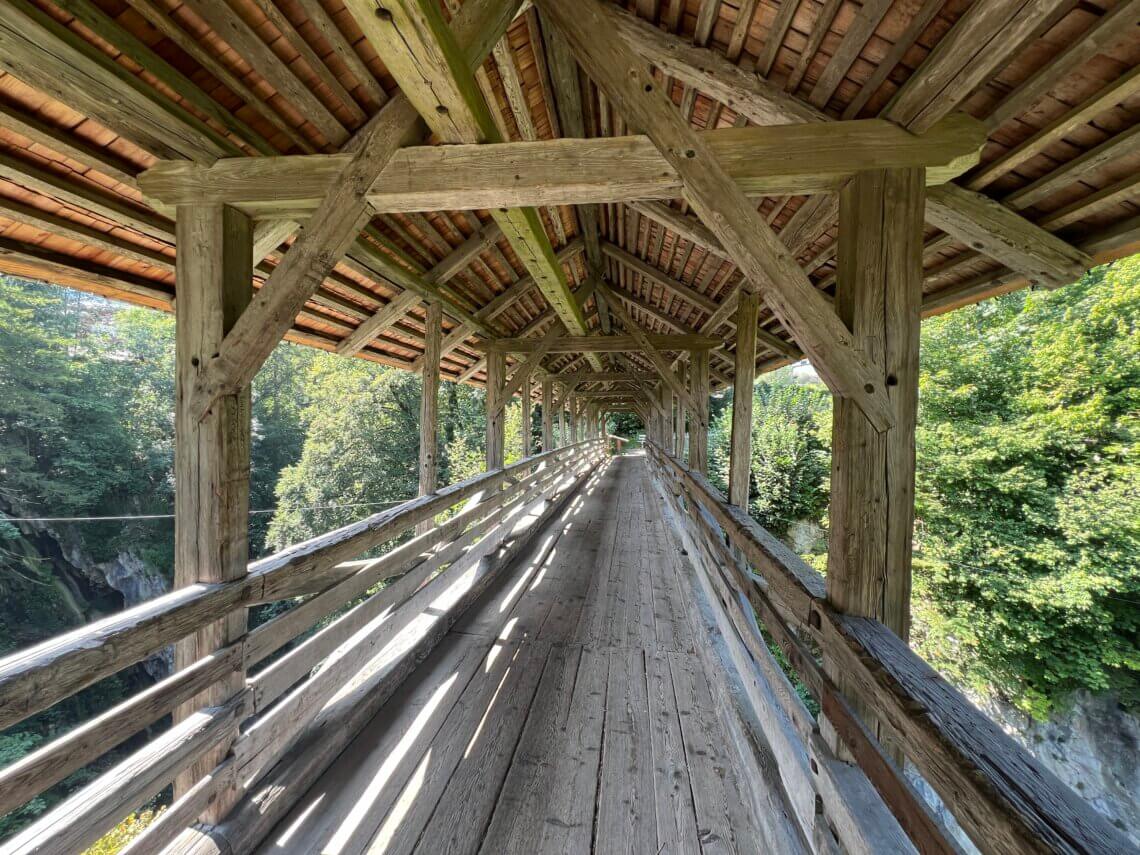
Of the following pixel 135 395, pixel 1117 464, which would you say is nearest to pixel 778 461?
pixel 1117 464

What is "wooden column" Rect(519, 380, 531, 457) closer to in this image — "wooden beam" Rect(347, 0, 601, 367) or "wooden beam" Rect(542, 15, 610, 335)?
"wooden beam" Rect(542, 15, 610, 335)

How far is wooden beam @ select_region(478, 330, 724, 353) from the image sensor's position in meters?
6.14

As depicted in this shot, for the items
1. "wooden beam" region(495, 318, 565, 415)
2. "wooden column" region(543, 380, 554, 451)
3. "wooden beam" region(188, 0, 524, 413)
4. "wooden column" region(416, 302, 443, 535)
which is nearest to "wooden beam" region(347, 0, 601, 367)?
"wooden beam" region(188, 0, 524, 413)

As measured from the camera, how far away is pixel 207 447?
184 centimetres

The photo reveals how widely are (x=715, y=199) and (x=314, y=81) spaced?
2107 mm

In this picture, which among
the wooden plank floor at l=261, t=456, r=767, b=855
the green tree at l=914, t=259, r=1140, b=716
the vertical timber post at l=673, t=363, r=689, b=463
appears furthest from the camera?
the green tree at l=914, t=259, r=1140, b=716

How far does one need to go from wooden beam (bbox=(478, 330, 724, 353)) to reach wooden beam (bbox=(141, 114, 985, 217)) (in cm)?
411

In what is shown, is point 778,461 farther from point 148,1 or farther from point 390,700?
point 148,1

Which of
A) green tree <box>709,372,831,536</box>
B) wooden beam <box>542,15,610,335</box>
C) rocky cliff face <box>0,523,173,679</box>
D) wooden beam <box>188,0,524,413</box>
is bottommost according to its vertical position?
rocky cliff face <box>0,523,173,679</box>

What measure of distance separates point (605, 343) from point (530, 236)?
403 cm

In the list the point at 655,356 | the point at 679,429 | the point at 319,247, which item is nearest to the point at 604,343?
the point at 655,356

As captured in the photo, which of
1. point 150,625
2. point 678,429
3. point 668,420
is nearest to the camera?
point 150,625

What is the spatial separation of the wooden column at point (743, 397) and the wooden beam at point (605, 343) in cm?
200

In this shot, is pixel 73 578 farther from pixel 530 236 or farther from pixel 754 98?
pixel 754 98
